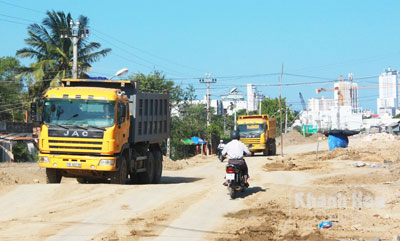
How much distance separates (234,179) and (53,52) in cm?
3500

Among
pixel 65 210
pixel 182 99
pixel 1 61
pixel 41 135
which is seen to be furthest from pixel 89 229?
pixel 1 61

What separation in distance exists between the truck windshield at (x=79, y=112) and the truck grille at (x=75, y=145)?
1.71ft

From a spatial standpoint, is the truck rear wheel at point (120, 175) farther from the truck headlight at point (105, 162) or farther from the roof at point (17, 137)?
the roof at point (17, 137)

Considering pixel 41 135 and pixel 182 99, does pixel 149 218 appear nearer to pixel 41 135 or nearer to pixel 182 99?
pixel 41 135

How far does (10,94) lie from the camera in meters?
65.4

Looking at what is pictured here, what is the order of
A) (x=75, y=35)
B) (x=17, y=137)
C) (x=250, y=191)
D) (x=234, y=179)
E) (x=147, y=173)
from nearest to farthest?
(x=234, y=179) < (x=250, y=191) < (x=147, y=173) < (x=75, y=35) < (x=17, y=137)

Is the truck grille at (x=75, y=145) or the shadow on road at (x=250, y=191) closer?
the shadow on road at (x=250, y=191)

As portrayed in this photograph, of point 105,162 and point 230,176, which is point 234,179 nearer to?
point 230,176

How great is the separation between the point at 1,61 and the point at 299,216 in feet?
224

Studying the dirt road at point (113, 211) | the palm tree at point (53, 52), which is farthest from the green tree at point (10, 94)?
the dirt road at point (113, 211)

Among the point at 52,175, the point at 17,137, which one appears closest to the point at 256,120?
the point at 17,137

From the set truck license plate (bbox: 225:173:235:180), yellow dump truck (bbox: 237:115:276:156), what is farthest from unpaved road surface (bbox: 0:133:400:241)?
yellow dump truck (bbox: 237:115:276:156)

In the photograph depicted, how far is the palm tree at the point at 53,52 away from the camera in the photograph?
144ft

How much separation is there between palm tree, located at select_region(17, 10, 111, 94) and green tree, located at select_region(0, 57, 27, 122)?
2073 millimetres
